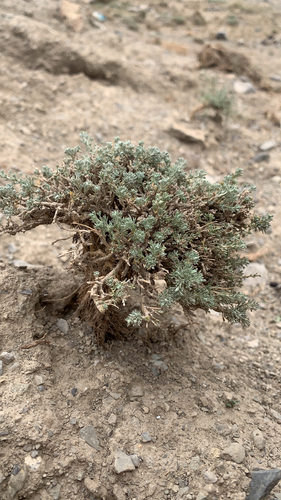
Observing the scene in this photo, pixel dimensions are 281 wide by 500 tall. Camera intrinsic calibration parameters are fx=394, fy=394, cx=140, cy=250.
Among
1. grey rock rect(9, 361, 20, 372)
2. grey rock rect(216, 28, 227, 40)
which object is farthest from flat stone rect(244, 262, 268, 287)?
grey rock rect(216, 28, 227, 40)

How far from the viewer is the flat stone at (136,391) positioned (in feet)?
8.12

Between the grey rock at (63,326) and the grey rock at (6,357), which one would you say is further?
the grey rock at (63,326)

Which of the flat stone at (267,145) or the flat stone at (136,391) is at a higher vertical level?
the flat stone at (267,145)

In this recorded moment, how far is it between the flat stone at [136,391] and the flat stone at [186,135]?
435cm

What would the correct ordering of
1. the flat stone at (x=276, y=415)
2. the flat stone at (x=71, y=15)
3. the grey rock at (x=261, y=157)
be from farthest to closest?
the flat stone at (x=71, y=15), the grey rock at (x=261, y=157), the flat stone at (x=276, y=415)

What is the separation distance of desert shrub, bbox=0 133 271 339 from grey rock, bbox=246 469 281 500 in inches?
32.1

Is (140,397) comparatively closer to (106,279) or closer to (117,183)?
(106,279)

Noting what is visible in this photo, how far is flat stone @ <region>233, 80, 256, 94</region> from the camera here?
750cm

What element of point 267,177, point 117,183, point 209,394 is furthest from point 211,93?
point 209,394

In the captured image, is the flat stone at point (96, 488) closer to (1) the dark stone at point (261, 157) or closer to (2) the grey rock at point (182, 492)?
(2) the grey rock at point (182, 492)

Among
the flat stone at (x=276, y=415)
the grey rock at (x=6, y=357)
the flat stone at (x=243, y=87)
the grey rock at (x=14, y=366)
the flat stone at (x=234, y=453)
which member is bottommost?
the flat stone at (x=276, y=415)

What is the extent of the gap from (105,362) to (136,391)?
270mm

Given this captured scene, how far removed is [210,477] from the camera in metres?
2.16

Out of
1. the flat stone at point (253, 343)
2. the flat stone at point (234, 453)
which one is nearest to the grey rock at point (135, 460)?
the flat stone at point (234, 453)
